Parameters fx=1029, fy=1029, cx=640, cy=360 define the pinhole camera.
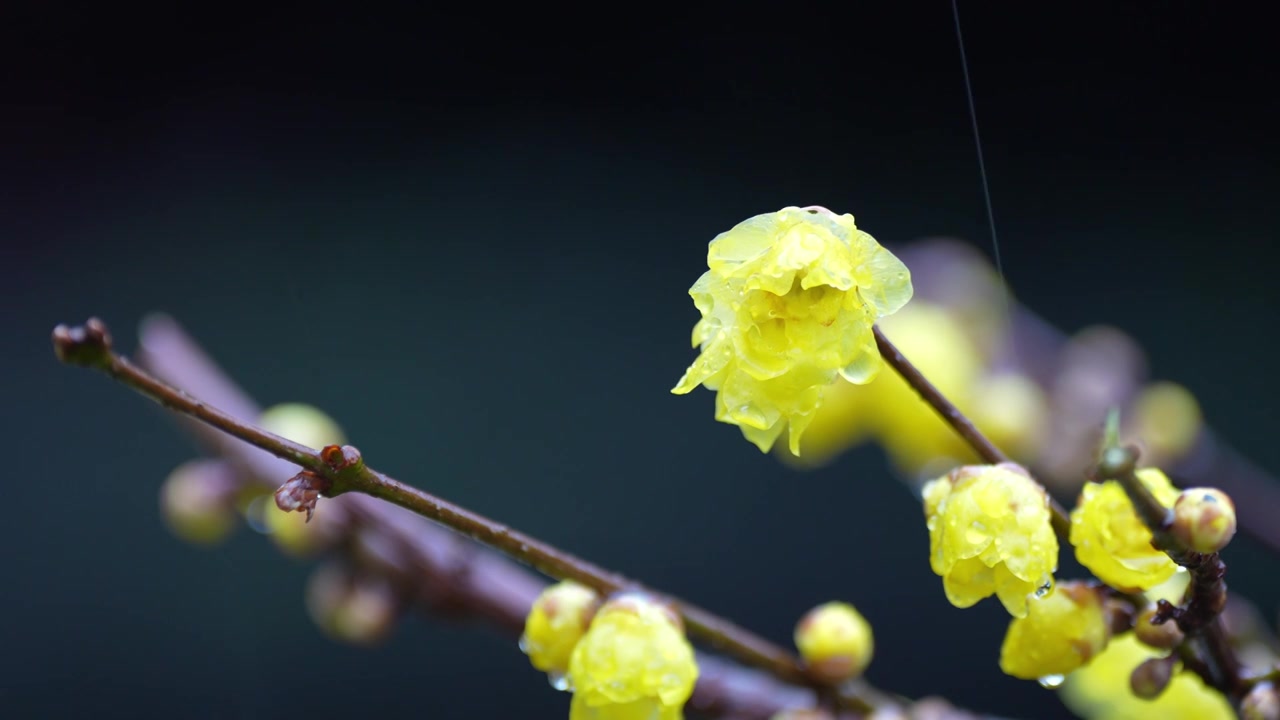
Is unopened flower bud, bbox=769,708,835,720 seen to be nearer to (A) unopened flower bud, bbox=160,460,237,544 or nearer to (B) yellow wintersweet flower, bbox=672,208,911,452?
(B) yellow wintersweet flower, bbox=672,208,911,452

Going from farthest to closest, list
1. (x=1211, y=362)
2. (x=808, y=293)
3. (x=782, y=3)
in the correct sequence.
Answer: (x=1211, y=362), (x=782, y=3), (x=808, y=293)

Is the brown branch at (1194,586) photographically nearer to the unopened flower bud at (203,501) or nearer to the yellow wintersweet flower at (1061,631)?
the yellow wintersweet flower at (1061,631)

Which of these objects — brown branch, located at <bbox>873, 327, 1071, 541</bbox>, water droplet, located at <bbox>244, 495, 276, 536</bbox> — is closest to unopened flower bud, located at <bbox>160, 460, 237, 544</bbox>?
water droplet, located at <bbox>244, 495, 276, 536</bbox>

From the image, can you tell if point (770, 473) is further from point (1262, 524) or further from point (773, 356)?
point (773, 356)

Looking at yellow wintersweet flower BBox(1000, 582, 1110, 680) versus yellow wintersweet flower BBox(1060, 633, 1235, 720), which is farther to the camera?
yellow wintersweet flower BBox(1060, 633, 1235, 720)

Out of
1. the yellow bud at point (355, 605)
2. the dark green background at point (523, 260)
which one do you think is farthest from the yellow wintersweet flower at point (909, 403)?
the dark green background at point (523, 260)

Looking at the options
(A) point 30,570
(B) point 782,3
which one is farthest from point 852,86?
(A) point 30,570
